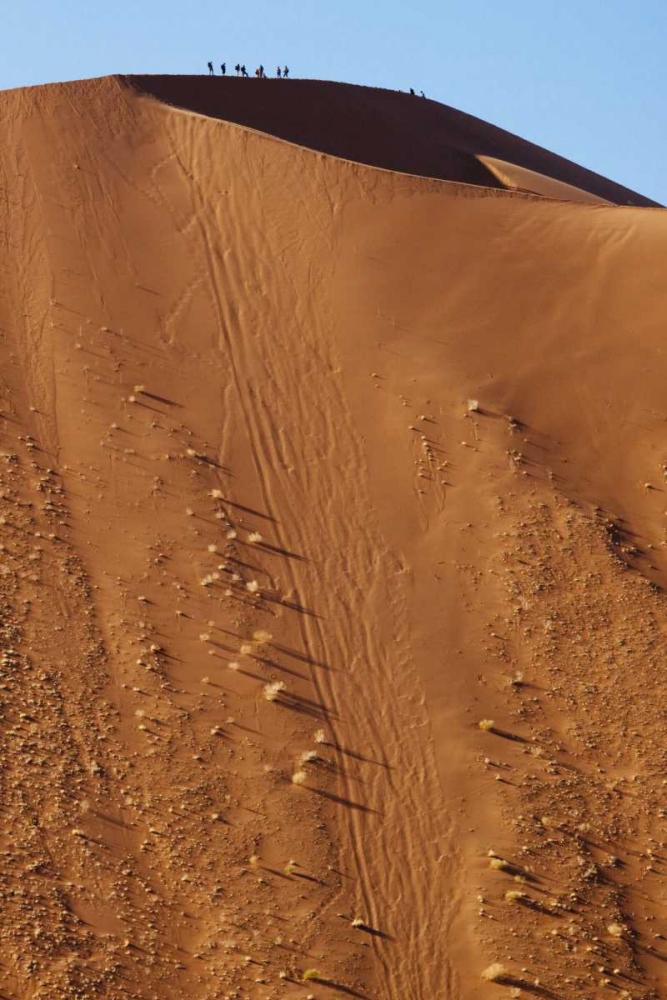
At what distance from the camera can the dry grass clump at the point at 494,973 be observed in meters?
14.5

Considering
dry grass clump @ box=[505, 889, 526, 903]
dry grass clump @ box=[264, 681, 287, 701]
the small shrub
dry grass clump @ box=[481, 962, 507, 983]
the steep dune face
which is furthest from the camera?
dry grass clump @ box=[264, 681, 287, 701]

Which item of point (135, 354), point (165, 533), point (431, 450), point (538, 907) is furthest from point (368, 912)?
point (135, 354)

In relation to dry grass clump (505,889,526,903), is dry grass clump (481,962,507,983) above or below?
below

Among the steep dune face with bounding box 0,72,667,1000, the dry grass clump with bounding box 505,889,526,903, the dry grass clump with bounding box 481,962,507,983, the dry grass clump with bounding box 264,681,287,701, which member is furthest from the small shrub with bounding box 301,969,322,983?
the dry grass clump with bounding box 264,681,287,701

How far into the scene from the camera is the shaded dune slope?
104ft

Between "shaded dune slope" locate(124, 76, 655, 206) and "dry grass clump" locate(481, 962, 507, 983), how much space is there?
23010 millimetres

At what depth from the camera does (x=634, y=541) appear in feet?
64.4

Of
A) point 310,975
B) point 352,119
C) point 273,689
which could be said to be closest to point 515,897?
point 310,975

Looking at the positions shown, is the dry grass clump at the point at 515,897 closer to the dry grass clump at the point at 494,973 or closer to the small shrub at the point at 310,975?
the dry grass clump at the point at 494,973

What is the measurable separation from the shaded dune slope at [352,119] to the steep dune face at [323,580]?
4883mm

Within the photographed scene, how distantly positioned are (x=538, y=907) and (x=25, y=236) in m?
16.8

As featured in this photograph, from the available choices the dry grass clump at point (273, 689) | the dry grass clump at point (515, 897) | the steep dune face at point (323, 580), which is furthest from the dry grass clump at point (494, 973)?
the dry grass clump at point (273, 689)

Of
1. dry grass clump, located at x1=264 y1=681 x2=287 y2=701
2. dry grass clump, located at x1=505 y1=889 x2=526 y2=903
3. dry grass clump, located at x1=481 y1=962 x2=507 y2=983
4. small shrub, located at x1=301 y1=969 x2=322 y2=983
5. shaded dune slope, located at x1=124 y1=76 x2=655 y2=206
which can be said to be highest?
shaded dune slope, located at x1=124 y1=76 x2=655 y2=206

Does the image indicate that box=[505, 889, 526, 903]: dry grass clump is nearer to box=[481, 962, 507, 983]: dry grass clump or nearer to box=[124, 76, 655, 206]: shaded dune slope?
box=[481, 962, 507, 983]: dry grass clump
